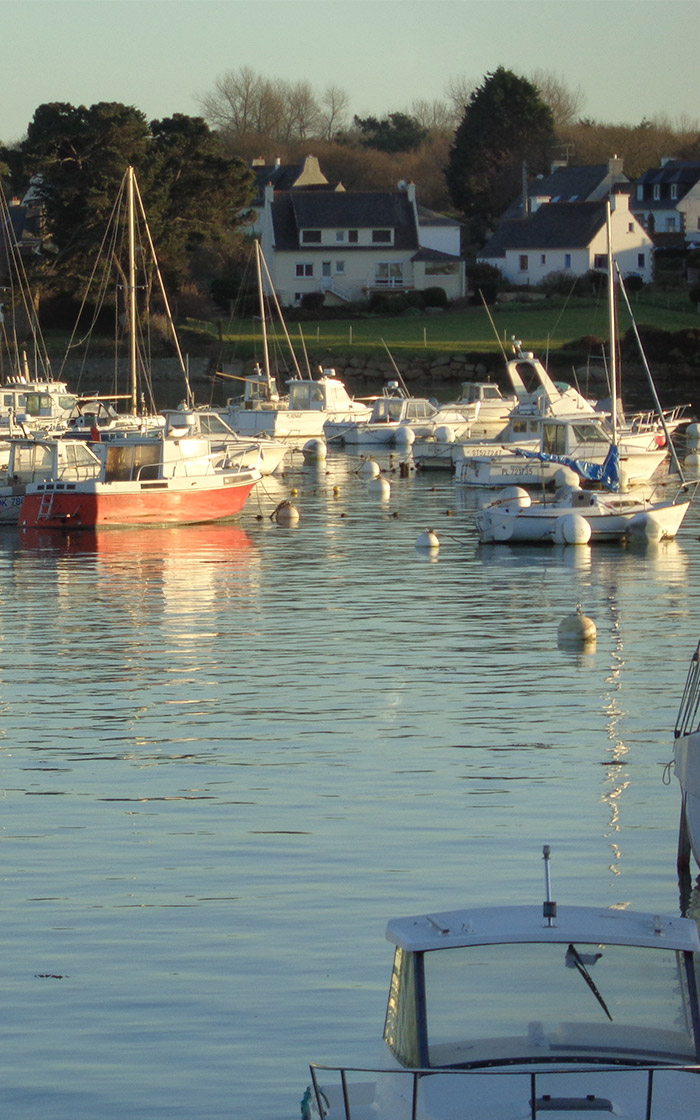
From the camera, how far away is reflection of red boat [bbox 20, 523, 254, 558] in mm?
42188

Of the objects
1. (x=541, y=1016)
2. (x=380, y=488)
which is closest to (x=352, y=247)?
(x=380, y=488)

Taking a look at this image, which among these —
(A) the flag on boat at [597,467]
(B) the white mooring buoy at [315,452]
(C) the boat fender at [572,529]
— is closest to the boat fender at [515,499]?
(C) the boat fender at [572,529]

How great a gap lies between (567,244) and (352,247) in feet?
48.7

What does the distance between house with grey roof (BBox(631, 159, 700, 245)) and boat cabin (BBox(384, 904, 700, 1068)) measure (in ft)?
405

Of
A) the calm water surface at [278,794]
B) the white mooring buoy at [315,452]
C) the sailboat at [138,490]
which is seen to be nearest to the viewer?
the calm water surface at [278,794]

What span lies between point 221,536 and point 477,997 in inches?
1460

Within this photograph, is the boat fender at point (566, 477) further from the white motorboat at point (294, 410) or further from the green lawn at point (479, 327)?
the green lawn at point (479, 327)

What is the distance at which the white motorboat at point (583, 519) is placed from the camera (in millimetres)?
40938

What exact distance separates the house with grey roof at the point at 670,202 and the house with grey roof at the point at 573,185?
2.06 metres

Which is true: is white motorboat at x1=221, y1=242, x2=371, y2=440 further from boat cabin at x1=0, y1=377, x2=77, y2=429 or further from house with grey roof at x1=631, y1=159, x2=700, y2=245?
house with grey roof at x1=631, y1=159, x2=700, y2=245

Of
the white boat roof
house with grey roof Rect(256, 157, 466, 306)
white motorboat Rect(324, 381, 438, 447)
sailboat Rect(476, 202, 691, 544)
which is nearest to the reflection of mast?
the white boat roof

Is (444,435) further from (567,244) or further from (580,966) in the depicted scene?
(580,966)

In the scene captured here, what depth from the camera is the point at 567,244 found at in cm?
11388

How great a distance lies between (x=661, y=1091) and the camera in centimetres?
781
